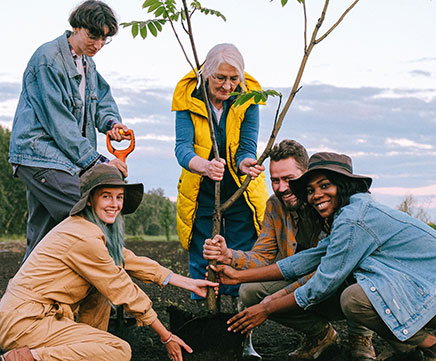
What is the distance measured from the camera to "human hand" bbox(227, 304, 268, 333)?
3.35 metres

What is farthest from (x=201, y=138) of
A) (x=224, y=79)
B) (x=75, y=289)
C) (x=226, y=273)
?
(x=75, y=289)

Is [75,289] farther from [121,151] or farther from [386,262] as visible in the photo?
[386,262]

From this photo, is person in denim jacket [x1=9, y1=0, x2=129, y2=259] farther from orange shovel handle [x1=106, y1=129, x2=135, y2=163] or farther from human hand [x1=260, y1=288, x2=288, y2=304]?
human hand [x1=260, y1=288, x2=288, y2=304]

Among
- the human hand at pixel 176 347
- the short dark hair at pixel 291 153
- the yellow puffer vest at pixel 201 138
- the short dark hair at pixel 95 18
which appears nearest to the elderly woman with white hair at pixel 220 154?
the yellow puffer vest at pixel 201 138

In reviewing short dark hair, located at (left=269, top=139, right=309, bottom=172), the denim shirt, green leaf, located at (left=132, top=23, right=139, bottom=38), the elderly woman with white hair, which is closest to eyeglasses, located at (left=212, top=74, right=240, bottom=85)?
the elderly woman with white hair

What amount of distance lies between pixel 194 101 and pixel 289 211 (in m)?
0.93

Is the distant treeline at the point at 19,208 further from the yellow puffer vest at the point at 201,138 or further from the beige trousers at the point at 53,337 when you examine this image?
the beige trousers at the point at 53,337

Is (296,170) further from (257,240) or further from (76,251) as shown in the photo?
(76,251)

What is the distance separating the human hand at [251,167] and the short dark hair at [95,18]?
1148mm

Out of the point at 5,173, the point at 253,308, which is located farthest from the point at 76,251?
the point at 5,173

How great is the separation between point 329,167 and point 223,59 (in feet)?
3.10

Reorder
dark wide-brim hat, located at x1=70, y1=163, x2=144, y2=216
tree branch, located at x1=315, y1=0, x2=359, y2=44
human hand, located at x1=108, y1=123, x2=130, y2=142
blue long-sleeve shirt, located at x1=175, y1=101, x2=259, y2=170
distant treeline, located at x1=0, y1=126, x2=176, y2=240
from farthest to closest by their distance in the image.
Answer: distant treeline, located at x1=0, y1=126, x2=176, y2=240, human hand, located at x1=108, y1=123, x2=130, y2=142, blue long-sleeve shirt, located at x1=175, y1=101, x2=259, y2=170, tree branch, located at x1=315, y1=0, x2=359, y2=44, dark wide-brim hat, located at x1=70, y1=163, x2=144, y2=216

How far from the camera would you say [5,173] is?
12.0 metres

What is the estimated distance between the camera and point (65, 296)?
10.3 ft
